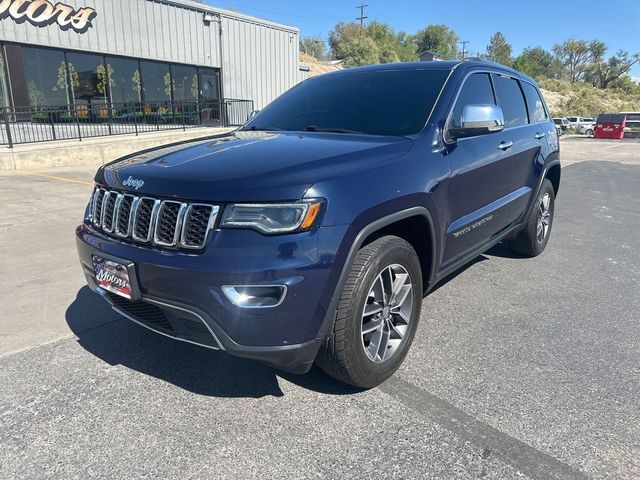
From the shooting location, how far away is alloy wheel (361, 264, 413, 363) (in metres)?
2.73

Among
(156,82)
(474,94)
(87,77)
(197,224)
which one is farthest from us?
(156,82)

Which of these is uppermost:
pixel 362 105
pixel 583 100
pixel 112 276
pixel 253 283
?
pixel 583 100

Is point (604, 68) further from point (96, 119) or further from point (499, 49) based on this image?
point (96, 119)

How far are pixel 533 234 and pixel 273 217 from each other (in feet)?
12.6

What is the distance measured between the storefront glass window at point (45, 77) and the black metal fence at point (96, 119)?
71 cm

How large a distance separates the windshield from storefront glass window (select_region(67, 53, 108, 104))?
577 inches

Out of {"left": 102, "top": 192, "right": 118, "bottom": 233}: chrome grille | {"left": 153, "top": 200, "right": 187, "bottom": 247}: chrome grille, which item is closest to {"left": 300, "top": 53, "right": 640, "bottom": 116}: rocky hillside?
{"left": 102, "top": 192, "right": 118, "bottom": 233}: chrome grille

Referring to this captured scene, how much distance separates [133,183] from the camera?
8.59 feet

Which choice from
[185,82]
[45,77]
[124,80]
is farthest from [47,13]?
[185,82]

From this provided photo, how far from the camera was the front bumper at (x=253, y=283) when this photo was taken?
220 cm

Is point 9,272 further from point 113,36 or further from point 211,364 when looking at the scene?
point 113,36

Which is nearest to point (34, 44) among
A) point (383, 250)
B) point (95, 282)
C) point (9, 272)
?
point (9, 272)

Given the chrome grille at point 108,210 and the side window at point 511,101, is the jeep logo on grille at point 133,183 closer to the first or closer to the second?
the chrome grille at point 108,210

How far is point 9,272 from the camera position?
4.79 m
